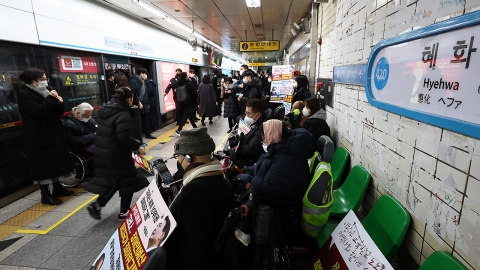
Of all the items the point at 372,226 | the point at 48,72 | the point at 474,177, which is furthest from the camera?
the point at 48,72

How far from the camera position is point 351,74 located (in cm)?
264

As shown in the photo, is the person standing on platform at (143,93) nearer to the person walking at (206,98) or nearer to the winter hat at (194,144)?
the person walking at (206,98)

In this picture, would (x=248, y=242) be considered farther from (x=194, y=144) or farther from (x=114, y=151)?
(x=114, y=151)

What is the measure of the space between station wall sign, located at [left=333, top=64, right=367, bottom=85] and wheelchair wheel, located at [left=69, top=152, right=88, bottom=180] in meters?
3.79

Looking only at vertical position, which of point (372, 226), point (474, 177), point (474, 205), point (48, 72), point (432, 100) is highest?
point (48, 72)

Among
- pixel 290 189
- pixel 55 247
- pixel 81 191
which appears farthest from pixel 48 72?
pixel 290 189

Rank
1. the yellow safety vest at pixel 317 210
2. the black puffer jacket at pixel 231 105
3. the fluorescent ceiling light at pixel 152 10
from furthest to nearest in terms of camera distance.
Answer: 1. the black puffer jacket at pixel 231 105
2. the fluorescent ceiling light at pixel 152 10
3. the yellow safety vest at pixel 317 210

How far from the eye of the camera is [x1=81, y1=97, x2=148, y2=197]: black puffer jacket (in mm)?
2451

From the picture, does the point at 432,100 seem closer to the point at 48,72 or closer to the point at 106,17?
the point at 48,72

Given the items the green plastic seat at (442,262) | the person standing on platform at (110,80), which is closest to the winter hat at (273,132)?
the green plastic seat at (442,262)

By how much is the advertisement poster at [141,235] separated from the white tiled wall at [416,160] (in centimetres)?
130

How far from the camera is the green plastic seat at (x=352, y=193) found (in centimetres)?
212

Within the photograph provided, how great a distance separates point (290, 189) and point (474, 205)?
1107 mm

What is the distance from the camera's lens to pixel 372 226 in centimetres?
172
